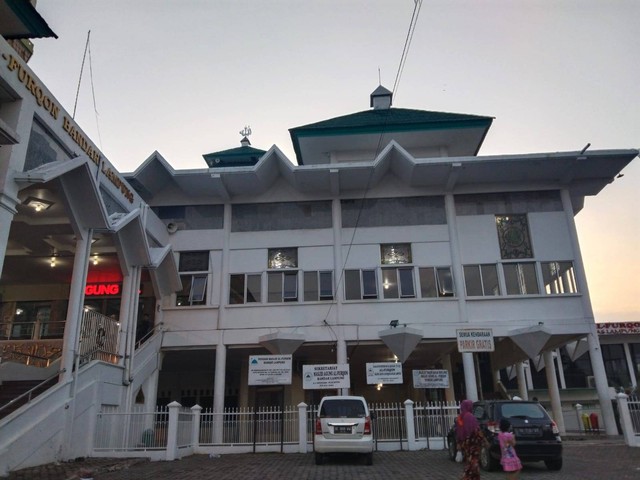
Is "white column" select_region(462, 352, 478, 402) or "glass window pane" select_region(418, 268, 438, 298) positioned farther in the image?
"glass window pane" select_region(418, 268, 438, 298)

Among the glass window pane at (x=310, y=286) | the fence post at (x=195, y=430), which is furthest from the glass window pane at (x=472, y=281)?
the fence post at (x=195, y=430)

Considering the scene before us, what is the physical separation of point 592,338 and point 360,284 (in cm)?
894

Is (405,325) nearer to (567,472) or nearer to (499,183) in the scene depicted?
(499,183)

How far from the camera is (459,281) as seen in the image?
19.9 metres

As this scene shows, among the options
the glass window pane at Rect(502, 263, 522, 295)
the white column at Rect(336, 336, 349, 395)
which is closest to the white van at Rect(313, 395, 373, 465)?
the white column at Rect(336, 336, 349, 395)

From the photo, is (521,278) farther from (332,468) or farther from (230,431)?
(230,431)

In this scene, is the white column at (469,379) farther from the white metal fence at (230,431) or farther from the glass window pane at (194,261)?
the glass window pane at (194,261)

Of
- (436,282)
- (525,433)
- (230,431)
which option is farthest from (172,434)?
(436,282)

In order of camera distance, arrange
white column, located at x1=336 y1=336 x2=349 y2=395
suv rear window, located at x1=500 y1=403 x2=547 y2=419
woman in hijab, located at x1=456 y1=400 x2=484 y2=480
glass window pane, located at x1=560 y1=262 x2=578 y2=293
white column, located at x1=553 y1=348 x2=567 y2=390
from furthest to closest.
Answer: white column, located at x1=553 y1=348 x2=567 y2=390 → glass window pane, located at x1=560 y1=262 x2=578 y2=293 → white column, located at x1=336 y1=336 x2=349 y2=395 → suv rear window, located at x1=500 y1=403 x2=547 y2=419 → woman in hijab, located at x1=456 y1=400 x2=484 y2=480

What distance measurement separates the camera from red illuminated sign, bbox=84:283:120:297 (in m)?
20.9

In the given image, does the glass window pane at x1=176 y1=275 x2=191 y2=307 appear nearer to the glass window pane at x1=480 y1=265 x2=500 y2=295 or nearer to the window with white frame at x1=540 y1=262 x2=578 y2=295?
the glass window pane at x1=480 y1=265 x2=500 y2=295

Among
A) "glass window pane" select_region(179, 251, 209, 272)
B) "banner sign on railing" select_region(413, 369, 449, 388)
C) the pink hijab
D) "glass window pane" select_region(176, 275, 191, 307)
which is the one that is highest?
"glass window pane" select_region(179, 251, 209, 272)

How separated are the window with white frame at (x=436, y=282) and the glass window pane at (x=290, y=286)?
494 centimetres

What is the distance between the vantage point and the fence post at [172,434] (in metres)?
13.3
